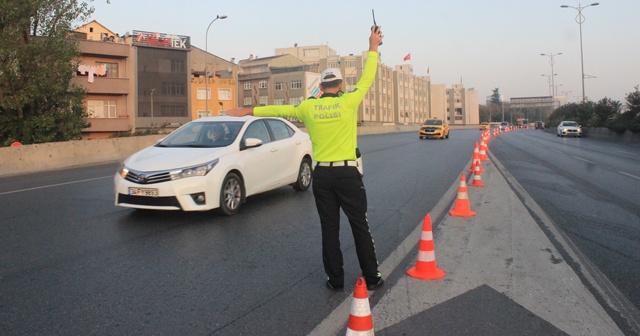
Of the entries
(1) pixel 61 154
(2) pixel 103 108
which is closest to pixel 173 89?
(2) pixel 103 108

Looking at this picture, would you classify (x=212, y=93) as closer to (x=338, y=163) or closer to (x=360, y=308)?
(x=338, y=163)

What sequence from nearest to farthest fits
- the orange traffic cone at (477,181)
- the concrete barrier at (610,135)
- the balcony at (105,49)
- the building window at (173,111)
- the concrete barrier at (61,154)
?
1. the orange traffic cone at (477,181)
2. the concrete barrier at (61,154)
3. the concrete barrier at (610,135)
4. the balcony at (105,49)
5. the building window at (173,111)

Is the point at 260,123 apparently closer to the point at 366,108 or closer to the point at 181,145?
the point at 181,145

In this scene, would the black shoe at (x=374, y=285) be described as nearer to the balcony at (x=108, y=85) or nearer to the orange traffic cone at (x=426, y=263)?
the orange traffic cone at (x=426, y=263)

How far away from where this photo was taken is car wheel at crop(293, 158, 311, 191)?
997cm

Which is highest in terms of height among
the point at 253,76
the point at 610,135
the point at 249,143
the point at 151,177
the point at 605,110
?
the point at 253,76

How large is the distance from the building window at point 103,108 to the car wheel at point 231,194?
49.5 meters

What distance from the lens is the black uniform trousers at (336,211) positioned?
429cm

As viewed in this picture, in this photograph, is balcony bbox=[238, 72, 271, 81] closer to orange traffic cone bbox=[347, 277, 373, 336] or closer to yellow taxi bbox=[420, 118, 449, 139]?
yellow taxi bbox=[420, 118, 449, 139]

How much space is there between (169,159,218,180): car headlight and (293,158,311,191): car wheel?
2895 millimetres

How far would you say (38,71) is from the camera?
20500 mm

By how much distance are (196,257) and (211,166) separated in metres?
2.09

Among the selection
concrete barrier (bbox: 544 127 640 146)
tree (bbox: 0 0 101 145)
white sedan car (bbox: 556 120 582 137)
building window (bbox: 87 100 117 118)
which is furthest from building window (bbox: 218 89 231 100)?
tree (bbox: 0 0 101 145)

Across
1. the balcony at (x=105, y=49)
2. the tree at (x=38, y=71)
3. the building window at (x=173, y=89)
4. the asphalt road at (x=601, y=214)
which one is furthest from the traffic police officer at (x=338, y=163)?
the building window at (x=173, y=89)
